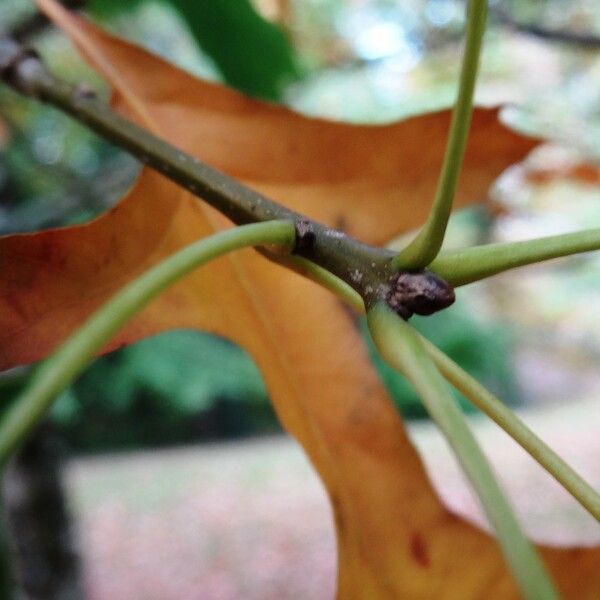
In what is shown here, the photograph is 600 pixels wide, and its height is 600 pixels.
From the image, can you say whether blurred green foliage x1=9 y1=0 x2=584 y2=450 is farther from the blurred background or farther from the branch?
the branch

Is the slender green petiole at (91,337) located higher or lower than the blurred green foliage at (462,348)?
lower

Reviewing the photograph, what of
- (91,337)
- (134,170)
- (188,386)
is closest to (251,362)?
(134,170)

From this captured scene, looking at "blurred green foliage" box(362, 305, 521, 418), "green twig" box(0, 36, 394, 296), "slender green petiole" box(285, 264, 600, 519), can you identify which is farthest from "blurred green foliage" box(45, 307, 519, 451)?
"slender green petiole" box(285, 264, 600, 519)

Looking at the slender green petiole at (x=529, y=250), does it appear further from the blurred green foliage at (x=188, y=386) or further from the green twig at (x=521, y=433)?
the blurred green foliage at (x=188, y=386)

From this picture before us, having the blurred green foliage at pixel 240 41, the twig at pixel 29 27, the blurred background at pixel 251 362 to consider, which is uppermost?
the blurred background at pixel 251 362

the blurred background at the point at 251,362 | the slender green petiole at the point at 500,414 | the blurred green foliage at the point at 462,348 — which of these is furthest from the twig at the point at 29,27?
the blurred green foliage at the point at 462,348

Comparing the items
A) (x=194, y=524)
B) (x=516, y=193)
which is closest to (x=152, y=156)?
(x=516, y=193)
